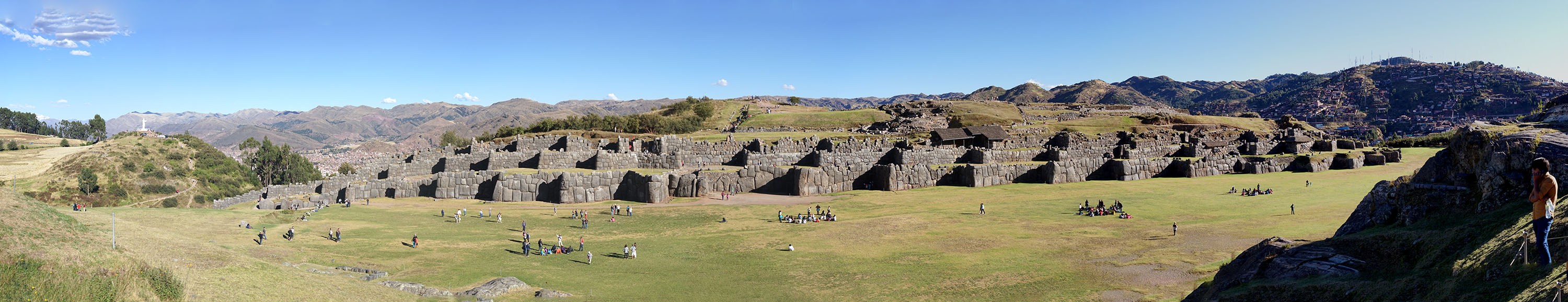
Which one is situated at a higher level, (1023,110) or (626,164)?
(1023,110)

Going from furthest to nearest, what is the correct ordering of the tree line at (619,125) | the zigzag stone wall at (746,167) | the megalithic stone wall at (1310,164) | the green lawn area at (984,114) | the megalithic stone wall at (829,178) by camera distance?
1. the green lawn area at (984,114)
2. the tree line at (619,125)
3. the megalithic stone wall at (1310,164)
4. the megalithic stone wall at (829,178)
5. the zigzag stone wall at (746,167)

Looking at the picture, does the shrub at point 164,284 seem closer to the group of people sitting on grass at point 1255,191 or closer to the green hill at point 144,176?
the group of people sitting on grass at point 1255,191

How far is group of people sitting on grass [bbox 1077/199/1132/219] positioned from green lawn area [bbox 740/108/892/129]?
212 feet

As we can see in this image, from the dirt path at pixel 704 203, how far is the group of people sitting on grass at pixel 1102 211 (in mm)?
17208

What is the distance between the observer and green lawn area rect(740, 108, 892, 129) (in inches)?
4166

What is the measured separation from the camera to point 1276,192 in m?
44.8

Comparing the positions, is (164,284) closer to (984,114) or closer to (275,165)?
(275,165)

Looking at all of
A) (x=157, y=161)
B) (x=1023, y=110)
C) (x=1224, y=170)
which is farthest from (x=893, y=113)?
(x=157, y=161)

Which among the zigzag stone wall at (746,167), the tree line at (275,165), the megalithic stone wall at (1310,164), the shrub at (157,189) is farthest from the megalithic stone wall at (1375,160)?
the shrub at (157,189)

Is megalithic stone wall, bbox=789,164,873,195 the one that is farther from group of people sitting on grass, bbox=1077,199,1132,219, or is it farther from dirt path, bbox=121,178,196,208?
dirt path, bbox=121,178,196,208

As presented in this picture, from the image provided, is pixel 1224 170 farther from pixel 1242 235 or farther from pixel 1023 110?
pixel 1023 110

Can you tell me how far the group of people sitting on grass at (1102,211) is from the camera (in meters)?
37.6

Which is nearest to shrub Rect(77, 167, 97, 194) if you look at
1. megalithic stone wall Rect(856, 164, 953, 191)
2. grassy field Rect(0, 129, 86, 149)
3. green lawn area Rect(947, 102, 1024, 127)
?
grassy field Rect(0, 129, 86, 149)

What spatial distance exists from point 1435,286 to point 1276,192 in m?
43.3
